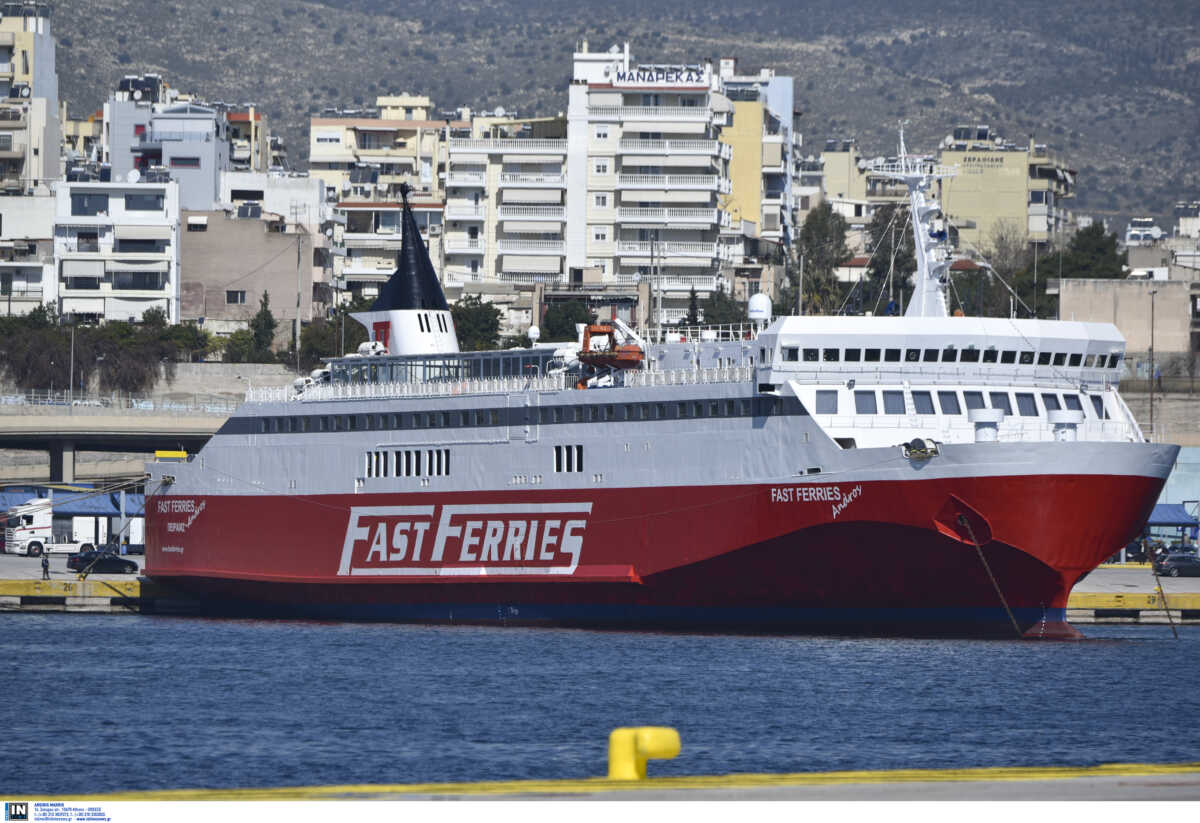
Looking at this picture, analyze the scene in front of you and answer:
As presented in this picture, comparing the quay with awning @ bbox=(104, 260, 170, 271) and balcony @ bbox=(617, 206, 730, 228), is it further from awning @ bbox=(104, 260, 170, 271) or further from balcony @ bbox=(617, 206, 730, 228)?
balcony @ bbox=(617, 206, 730, 228)

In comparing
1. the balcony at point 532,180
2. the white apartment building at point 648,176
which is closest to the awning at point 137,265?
the balcony at point 532,180

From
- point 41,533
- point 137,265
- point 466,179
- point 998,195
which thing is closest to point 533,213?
point 466,179

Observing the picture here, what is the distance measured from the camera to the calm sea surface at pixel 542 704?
Answer: 96.8ft

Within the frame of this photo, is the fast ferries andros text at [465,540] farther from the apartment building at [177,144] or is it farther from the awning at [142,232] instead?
the apartment building at [177,144]

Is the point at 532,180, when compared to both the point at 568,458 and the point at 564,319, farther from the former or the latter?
the point at 568,458

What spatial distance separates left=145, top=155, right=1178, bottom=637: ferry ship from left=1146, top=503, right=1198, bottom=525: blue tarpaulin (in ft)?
80.9

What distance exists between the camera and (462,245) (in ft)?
360

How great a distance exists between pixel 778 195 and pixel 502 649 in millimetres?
83592

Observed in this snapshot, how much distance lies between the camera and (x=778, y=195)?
124 meters

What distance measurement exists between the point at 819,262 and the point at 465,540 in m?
58.9

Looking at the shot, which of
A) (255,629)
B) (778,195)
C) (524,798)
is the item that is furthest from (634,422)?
(778,195)

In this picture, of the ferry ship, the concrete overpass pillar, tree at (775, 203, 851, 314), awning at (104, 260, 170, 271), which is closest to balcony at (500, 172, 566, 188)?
tree at (775, 203, 851, 314)

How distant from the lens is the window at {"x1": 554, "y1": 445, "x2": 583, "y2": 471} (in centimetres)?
4822
